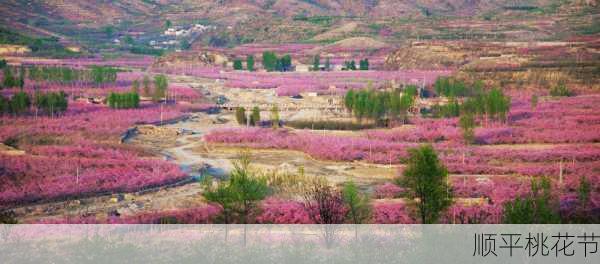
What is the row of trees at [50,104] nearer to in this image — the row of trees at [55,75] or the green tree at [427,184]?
the row of trees at [55,75]

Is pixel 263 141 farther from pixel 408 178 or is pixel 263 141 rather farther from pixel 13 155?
pixel 408 178

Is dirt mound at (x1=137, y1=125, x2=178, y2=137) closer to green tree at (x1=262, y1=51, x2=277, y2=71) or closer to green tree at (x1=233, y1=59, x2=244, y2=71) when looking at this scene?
green tree at (x1=262, y1=51, x2=277, y2=71)

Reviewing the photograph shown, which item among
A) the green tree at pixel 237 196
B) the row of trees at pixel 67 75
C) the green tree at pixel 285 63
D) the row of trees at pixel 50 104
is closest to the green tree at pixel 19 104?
the row of trees at pixel 50 104

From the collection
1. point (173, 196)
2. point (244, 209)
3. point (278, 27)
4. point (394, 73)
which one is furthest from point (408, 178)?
point (278, 27)

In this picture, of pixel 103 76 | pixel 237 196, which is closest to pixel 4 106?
pixel 103 76

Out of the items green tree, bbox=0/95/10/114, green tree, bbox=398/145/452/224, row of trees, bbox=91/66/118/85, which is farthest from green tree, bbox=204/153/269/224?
row of trees, bbox=91/66/118/85
